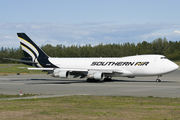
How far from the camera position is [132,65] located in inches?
1681

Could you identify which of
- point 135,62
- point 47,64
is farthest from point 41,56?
point 135,62

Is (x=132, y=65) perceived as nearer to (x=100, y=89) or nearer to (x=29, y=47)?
(x=100, y=89)

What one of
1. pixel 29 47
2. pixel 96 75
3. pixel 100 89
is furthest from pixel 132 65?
pixel 29 47

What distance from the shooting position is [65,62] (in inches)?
1877

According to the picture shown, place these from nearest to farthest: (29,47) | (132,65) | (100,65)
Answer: (132,65) → (100,65) → (29,47)

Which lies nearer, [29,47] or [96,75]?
[96,75]

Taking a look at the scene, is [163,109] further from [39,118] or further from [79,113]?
[39,118]

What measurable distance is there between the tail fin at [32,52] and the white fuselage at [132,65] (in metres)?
3.80

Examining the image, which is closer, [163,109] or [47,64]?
[163,109]

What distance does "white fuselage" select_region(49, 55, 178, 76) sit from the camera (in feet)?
135

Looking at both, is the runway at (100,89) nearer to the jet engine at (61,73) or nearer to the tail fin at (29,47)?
the jet engine at (61,73)

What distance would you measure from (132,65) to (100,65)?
5.76 meters

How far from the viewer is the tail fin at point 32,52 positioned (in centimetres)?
4894

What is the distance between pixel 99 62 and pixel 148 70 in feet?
28.7
